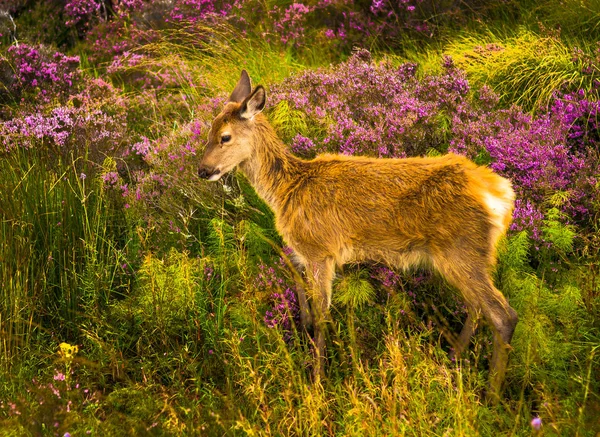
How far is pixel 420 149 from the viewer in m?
6.34

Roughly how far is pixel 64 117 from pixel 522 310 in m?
4.81

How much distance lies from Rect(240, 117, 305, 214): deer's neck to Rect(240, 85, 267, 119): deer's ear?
0.44 ft

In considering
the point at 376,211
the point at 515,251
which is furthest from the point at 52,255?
the point at 515,251

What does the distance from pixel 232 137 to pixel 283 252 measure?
3.06 ft

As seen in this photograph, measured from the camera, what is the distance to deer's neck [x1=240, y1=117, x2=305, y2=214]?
18.2 feet

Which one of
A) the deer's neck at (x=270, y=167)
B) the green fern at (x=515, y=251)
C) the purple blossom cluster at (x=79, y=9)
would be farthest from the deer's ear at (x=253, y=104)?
the purple blossom cluster at (x=79, y=9)

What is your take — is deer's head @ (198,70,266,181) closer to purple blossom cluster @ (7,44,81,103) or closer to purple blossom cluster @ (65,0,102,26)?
purple blossom cluster @ (7,44,81,103)

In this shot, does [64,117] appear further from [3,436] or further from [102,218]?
[3,436]

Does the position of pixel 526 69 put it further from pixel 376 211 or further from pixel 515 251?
pixel 376 211

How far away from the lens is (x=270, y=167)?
18.5 feet

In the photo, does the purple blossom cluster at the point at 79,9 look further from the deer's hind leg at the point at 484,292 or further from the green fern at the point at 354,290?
the deer's hind leg at the point at 484,292

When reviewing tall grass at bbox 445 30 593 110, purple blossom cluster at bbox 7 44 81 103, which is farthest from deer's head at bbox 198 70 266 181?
purple blossom cluster at bbox 7 44 81 103

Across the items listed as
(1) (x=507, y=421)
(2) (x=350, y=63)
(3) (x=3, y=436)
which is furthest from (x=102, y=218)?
(1) (x=507, y=421)

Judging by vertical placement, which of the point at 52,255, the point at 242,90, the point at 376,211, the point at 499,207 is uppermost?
the point at 242,90
